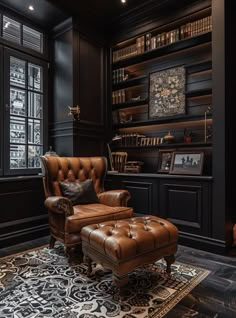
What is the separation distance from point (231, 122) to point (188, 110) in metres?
0.74

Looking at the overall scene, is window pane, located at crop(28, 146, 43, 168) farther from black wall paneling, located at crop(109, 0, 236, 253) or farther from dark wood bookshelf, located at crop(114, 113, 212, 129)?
dark wood bookshelf, located at crop(114, 113, 212, 129)

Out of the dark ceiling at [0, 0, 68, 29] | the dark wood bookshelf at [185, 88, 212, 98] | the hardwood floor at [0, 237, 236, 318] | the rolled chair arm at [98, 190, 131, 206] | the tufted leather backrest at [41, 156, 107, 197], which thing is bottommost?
the hardwood floor at [0, 237, 236, 318]

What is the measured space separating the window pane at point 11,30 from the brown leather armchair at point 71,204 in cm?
182

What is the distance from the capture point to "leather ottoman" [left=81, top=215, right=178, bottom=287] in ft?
5.82

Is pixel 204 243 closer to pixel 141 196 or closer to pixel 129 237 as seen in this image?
pixel 141 196

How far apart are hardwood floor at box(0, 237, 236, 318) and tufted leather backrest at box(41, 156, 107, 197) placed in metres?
0.84

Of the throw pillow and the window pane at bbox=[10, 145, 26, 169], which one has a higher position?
the window pane at bbox=[10, 145, 26, 169]

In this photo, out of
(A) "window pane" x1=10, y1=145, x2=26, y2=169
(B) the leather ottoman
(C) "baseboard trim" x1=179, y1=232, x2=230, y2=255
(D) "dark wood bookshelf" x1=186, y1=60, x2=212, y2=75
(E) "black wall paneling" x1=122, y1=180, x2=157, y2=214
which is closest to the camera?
(B) the leather ottoman

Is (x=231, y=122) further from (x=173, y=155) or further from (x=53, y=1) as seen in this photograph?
(x=53, y=1)

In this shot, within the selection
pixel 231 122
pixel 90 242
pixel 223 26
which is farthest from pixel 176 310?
pixel 223 26

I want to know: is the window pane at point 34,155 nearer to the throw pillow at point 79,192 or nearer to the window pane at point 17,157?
the window pane at point 17,157

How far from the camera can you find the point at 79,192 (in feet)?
9.63

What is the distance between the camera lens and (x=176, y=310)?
1.70 metres

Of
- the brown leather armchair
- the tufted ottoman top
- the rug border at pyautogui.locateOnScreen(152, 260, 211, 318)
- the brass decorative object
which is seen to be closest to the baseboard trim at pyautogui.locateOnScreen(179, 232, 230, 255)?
the rug border at pyautogui.locateOnScreen(152, 260, 211, 318)
